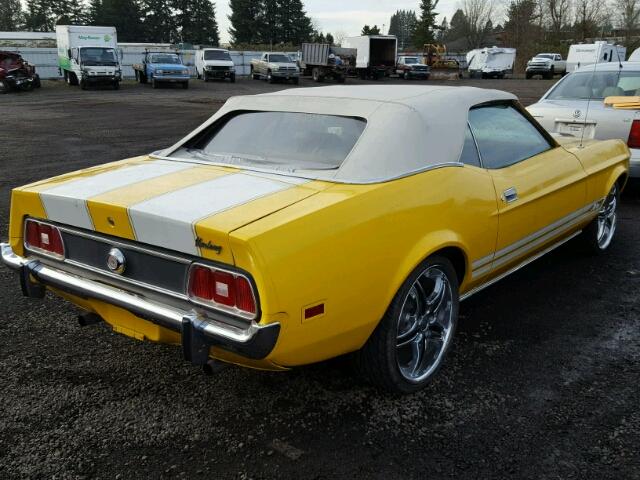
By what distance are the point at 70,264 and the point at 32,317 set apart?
46.1 inches

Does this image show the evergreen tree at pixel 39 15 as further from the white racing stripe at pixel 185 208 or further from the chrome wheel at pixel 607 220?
the white racing stripe at pixel 185 208

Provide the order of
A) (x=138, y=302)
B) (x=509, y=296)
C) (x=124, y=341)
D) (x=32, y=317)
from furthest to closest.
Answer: (x=509, y=296), (x=32, y=317), (x=124, y=341), (x=138, y=302)

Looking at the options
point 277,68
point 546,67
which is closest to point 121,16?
point 277,68

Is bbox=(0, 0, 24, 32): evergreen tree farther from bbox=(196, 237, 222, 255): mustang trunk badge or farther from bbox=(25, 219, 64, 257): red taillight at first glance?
bbox=(196, 237, 222, 255): mustang trunk badge

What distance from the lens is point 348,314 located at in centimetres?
232

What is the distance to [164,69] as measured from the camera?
28188 millimetres

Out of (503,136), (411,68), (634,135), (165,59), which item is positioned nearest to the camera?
(503,136)

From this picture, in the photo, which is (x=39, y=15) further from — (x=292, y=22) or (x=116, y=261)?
(x=116, y=261)

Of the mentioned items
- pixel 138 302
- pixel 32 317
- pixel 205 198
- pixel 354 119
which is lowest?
pixel 32 317

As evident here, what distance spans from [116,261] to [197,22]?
79.9 metres

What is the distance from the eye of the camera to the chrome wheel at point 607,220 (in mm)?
4664

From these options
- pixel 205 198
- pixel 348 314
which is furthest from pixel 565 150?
pixel 205 198

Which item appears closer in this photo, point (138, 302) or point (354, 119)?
point (138, 302)

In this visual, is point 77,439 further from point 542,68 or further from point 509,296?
point 542,68
